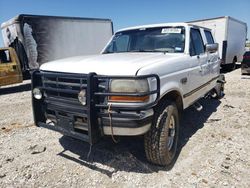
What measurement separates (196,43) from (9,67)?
7.75m

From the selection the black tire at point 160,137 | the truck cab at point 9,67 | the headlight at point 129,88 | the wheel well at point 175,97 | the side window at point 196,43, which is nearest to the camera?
the headlight at point 129,88

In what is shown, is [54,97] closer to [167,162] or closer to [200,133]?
[167,162]

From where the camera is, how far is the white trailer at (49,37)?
980 centimetres

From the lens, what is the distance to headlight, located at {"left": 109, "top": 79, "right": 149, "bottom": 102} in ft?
8.13

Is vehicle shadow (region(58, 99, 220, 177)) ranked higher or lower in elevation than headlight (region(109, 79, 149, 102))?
lower

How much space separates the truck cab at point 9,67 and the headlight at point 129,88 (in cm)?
799

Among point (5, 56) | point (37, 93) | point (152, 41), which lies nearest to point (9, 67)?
point (5, 56)

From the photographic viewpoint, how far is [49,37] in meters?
10.6

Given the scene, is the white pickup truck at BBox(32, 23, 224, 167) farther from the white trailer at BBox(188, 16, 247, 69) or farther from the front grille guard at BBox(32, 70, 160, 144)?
the white trailer at BBox(188, 16, 247, 69)

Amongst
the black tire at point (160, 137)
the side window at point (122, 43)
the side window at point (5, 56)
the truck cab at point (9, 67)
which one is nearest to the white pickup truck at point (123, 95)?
the black tire at point (160, 137)

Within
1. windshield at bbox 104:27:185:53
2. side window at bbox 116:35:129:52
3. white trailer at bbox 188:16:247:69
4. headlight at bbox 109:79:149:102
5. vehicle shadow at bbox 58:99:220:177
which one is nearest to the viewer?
headlight at bbox 109:79:149:102

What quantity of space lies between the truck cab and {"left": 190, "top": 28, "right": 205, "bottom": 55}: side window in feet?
24.8

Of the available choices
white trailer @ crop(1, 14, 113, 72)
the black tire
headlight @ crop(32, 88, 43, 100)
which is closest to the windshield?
the black tire

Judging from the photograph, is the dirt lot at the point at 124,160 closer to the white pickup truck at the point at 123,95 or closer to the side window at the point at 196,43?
the white pickup truck at the point at 123,95
